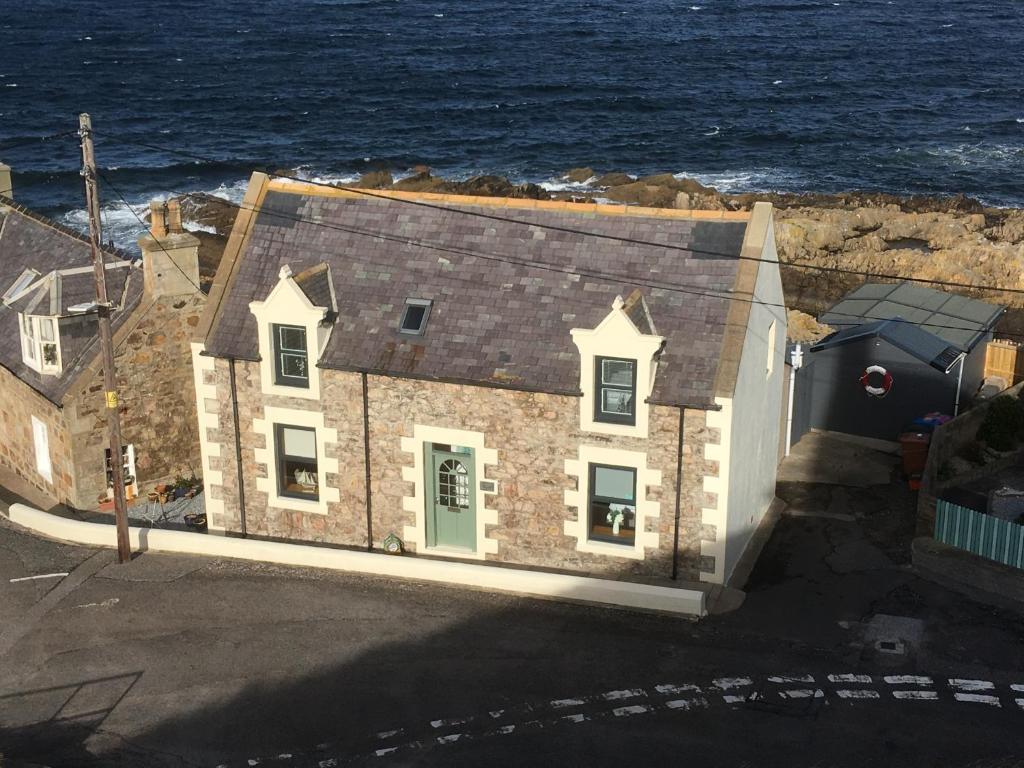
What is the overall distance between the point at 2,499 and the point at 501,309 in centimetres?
1460

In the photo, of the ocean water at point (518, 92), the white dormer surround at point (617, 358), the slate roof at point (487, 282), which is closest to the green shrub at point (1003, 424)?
the slate roof at point (487, 282)

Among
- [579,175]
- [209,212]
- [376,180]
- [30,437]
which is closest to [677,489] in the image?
[30,437]

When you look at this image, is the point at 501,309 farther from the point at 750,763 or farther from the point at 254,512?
the point at 750,763

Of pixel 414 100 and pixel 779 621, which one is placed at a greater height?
pixel 414 100

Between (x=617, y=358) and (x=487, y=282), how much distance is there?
3739 mm

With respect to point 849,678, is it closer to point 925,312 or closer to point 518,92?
point 925,312

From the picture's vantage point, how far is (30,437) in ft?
112

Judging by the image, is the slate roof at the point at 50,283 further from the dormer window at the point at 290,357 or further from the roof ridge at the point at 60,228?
the dormer window at the point at 290,357

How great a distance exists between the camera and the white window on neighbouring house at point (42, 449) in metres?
33.3

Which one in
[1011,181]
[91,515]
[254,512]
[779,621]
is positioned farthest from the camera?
[1011,181]

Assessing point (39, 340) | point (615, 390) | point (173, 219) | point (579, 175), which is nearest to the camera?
point (615, 390)

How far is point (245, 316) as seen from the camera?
29.5 meters

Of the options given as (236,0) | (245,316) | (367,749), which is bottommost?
(367,749)


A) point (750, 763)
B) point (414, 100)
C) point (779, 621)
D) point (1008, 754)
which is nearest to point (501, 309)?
point (779, 621)
